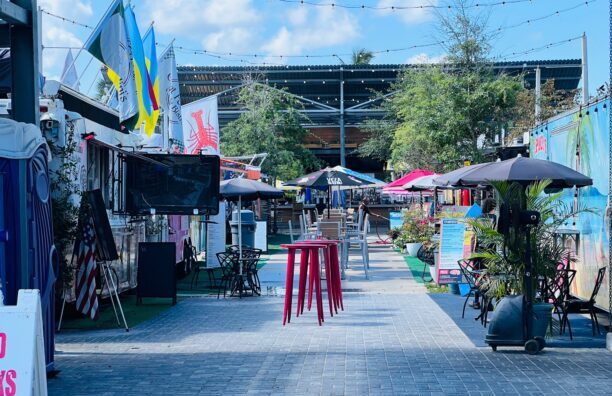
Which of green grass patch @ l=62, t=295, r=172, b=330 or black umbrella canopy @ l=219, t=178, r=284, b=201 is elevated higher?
black umbrella canopy @ l=219, t=178, r=284, b=201

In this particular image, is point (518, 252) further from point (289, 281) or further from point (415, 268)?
point (415, 268)

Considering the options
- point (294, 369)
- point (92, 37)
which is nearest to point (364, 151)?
point (92, 37)

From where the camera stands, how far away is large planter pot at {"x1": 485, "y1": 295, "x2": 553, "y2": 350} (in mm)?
9375

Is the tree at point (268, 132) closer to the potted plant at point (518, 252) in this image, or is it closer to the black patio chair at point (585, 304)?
the potted plant at point (518, 252)

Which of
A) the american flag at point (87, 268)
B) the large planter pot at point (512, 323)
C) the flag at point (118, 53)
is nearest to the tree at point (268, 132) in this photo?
the flag at point (118, 53)

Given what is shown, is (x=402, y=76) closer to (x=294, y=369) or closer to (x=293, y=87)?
(x=293, y=87)

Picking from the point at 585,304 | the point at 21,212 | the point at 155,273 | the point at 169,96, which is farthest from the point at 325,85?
the point at 21,212

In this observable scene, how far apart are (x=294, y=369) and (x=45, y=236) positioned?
2.74 m

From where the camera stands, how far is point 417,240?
23.8 metres

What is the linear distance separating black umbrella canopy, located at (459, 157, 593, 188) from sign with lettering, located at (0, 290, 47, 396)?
22.2 feet

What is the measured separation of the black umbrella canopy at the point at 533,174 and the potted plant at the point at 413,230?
477 inches

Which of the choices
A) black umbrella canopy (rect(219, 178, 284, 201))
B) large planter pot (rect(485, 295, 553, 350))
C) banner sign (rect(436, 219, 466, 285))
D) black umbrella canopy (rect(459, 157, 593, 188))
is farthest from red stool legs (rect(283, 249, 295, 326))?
black umbrella canopy (rect(219, 178, 284, 201))

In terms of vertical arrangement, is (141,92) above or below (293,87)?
below

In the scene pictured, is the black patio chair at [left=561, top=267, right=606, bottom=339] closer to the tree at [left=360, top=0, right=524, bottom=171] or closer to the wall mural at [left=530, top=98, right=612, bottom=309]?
the wall mural at [left=530, top=98, right=612, bottom=309]
